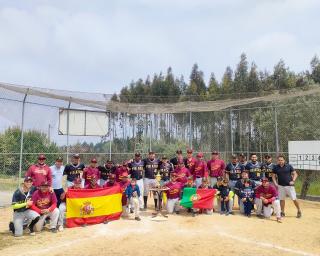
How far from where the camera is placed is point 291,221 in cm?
964

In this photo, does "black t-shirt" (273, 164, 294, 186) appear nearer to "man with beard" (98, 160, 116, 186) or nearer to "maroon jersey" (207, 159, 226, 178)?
"maroon jersey" (207, 159, 226, 178)

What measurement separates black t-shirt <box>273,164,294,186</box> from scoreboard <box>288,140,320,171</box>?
3.35m

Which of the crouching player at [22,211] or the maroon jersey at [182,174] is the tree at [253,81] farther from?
the crouching player at [22,211]

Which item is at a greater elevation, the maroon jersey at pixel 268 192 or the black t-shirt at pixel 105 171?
the black t-shirt at pixel 105 171

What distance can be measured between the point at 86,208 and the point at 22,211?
1.61m

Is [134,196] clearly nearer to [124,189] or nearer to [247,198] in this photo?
[124,189]

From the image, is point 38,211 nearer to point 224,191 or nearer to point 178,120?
point 224,191

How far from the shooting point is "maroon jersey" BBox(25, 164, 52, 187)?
901 cm

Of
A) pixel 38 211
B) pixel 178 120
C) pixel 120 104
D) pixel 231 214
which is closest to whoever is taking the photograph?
pixel 38 211

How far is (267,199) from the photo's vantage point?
991 centimetres

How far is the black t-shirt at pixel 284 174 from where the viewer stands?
10258 millimetres

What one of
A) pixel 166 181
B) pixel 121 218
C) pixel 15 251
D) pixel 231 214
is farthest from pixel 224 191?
pixel 15 251

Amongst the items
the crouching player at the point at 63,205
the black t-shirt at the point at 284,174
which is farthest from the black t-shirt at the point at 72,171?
the black t-shirt at the point at 284,174

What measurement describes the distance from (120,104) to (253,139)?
9.72 metres
